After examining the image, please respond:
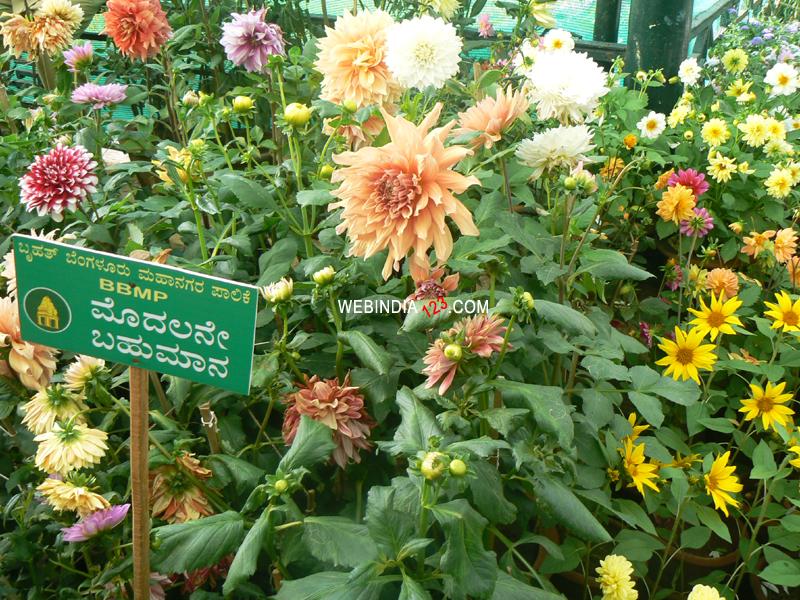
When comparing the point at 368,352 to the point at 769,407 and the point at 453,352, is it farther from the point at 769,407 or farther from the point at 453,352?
the point at 769,407

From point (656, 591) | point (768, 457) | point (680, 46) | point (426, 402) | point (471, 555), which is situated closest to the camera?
point (471, 555)

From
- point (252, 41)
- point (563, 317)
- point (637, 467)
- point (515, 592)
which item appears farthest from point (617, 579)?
point (252, 41)

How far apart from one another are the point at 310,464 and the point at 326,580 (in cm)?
14

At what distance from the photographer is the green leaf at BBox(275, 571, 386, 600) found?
0.76 m

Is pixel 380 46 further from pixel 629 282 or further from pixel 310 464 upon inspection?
pixel 629 282

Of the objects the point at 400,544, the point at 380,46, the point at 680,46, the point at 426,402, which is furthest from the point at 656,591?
the point at 680,46

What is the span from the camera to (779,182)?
72.1 inches

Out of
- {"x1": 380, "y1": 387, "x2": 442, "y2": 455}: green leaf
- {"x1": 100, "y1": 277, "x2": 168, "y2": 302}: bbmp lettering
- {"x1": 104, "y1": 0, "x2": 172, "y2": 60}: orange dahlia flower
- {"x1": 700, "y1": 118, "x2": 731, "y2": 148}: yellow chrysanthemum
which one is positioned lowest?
{"x1": 380, "y1": 387, "x2": 442, "y2": 455}: green leaf

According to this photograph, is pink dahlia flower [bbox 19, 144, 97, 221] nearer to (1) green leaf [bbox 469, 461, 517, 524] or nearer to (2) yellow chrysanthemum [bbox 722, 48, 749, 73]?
(1) green leaf [bbox 469, 461, 517, 524]

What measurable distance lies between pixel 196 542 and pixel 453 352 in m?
0.34

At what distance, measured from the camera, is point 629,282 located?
1.71 meters

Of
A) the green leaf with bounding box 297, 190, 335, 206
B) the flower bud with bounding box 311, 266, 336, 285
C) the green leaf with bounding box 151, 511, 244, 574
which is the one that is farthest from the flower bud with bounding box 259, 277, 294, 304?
the green leaf with bounding box 151, 511, 244, 574

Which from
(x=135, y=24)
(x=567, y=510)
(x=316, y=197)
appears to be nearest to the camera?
(x=567, y=510)

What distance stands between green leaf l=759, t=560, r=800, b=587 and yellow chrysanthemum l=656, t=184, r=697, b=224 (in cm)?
76
